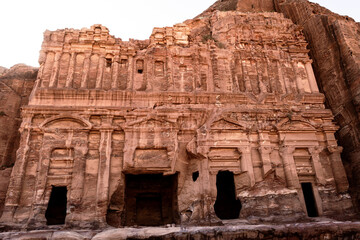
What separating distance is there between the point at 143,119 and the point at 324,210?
26.4 feet

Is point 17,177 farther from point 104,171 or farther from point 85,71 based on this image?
point 85,71

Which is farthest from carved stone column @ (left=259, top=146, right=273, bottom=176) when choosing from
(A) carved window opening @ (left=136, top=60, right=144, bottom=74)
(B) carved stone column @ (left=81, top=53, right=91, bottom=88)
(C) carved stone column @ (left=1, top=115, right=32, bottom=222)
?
(C) carved stone column @ (left=1, top=115, right=32, bottom=222)

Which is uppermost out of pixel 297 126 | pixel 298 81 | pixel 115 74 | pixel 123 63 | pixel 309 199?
pixel 123 63

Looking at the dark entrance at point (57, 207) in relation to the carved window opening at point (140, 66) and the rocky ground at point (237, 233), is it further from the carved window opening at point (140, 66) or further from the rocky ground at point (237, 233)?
the carved window opening at point (140, 66)

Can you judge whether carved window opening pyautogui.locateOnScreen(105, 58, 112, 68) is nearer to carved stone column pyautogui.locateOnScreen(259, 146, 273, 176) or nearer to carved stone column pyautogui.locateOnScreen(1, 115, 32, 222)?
carved stone column pyautogui.locateOnScreen(1, 115, 32, 222)

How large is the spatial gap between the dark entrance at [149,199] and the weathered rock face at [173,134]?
0.17 feet

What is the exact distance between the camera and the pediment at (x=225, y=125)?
1213 centimetres

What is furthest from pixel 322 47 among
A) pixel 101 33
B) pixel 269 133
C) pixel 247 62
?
pixel 101 33

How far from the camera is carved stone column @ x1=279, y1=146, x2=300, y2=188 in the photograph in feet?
37.7

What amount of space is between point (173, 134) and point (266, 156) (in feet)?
13.0

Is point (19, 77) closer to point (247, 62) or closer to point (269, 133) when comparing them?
point (247, 62)

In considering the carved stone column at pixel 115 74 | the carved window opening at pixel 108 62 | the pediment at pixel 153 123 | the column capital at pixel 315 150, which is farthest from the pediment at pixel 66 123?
the column capital at pixel 315 150

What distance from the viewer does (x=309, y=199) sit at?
12.1 metres

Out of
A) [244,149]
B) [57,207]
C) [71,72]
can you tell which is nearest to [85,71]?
[71,72]
